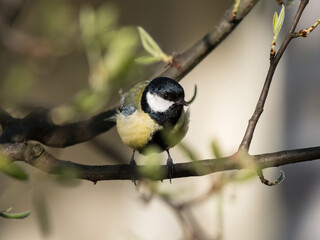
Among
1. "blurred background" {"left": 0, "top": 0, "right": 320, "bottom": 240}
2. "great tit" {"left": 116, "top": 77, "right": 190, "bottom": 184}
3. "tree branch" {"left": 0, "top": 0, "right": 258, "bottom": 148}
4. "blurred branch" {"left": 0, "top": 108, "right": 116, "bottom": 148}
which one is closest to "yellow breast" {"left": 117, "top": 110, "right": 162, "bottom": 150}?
"great tit" {"left": 116, "top": 77, "right": 190, "bottom": 184}

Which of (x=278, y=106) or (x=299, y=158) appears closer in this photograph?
(x=299, y=158)

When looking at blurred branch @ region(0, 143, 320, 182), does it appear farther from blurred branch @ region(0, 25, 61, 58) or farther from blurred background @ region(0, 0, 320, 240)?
blurred background @ region(0, 0, 320, 240)

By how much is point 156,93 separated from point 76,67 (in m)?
1.03

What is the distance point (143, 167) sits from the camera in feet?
2.41

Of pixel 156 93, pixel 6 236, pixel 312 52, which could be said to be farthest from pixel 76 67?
pixel 156 93

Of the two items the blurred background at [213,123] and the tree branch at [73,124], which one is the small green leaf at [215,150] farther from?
the blurred background at [213,123]

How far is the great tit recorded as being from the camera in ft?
3.98

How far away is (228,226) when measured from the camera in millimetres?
2252

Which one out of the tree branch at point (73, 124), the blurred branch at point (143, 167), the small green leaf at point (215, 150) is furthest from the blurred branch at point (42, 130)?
the small green leaf at point (215, 150)

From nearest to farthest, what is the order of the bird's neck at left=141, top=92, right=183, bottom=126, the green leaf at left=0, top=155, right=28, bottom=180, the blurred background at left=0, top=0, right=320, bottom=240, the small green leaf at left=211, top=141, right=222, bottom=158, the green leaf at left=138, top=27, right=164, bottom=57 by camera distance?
the green leaf at left=0, top=155, right=28, bottom=180 → the small green leaf at left=211, top=141, right=222, bottom=158 → the green leaf at left=138, top=27, right=164, bottom=57 → the bird's neck at left=141, top=92, right=183, bottom=126 → the blurred background at left=0, top=0, right=320, bottom=240

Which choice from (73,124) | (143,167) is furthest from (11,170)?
(73,124)

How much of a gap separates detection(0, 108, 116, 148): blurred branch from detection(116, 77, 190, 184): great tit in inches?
11.5

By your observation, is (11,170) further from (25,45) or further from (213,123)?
(213,123)

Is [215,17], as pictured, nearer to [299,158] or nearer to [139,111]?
[139,111]
